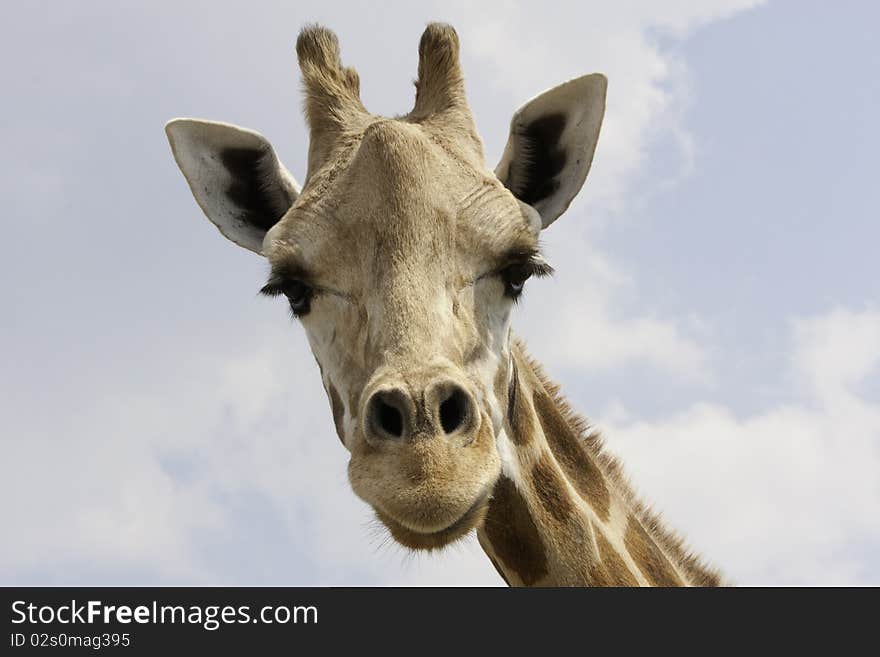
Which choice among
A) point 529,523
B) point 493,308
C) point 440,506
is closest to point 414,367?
point 440,506

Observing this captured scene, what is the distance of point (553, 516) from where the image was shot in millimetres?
7973

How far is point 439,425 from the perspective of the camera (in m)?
6.16

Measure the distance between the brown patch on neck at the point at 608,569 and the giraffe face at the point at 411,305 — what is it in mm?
1523

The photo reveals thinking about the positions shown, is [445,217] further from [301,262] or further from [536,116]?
[536,116]

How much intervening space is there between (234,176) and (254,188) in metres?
0.20

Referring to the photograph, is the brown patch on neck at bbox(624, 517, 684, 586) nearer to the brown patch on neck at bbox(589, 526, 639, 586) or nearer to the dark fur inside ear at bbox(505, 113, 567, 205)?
the brown patch on neck at bbox(589, 526, 639, 586)

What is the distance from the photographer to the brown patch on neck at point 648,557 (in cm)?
873

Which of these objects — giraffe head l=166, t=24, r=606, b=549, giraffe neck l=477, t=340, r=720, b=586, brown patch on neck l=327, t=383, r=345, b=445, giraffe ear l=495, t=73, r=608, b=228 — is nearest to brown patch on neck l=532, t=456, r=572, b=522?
giraffe neck l=477, t=340, r=720, b=586

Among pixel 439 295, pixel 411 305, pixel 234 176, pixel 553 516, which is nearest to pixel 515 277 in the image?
pixel 439 295

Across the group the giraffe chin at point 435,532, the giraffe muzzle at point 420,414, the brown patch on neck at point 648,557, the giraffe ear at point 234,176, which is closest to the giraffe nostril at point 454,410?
the giraffe muzzle at point 420,414

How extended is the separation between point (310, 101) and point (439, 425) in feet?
12.4

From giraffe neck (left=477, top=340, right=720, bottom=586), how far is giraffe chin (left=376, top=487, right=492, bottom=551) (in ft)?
3.66

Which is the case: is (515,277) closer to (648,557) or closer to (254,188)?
(254,188)

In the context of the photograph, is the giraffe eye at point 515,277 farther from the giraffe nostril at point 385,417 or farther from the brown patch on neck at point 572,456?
the giraffe nostril at point 385,417
